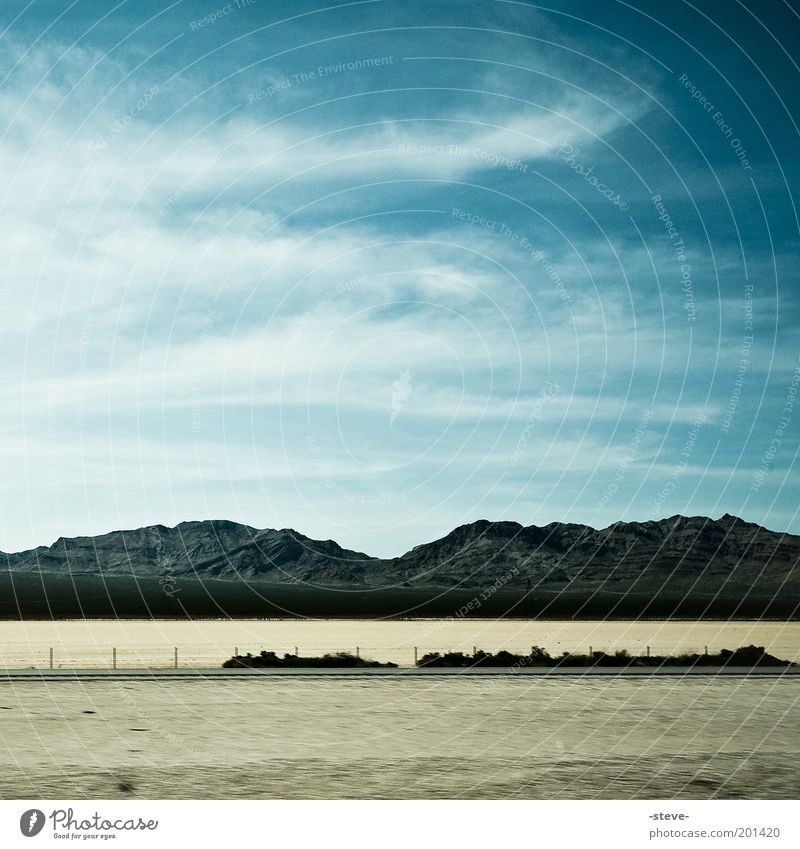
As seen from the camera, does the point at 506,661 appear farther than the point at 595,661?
No

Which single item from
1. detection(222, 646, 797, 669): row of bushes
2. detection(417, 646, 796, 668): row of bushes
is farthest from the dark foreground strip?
detection(417, 646, 796, 668): row of bushes

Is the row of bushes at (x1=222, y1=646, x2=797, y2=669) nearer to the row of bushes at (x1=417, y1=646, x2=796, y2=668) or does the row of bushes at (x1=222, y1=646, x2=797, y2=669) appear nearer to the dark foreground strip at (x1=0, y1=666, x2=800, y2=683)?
the row of bushes at (x1=417, y1=646, x2=796, y2=668)

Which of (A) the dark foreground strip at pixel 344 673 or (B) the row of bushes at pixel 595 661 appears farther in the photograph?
(B) the row of bushes at pixel 595 661

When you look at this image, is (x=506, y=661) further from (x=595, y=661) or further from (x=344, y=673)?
(x=344, y=673)

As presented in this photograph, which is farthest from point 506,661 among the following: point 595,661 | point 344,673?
point 344,673

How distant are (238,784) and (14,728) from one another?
535 inches

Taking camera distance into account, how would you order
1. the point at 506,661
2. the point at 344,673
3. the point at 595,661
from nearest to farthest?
the point at 344,673, the point at 506,661, the point at 595,661

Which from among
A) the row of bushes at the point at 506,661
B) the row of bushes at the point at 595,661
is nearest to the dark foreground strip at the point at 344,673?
the row of bushes at the point at 506,661

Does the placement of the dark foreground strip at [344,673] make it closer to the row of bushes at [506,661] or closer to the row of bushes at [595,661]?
the row of bushes at [506,661]

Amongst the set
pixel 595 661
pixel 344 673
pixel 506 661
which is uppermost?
pixel 344 673

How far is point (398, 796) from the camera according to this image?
723 inches
